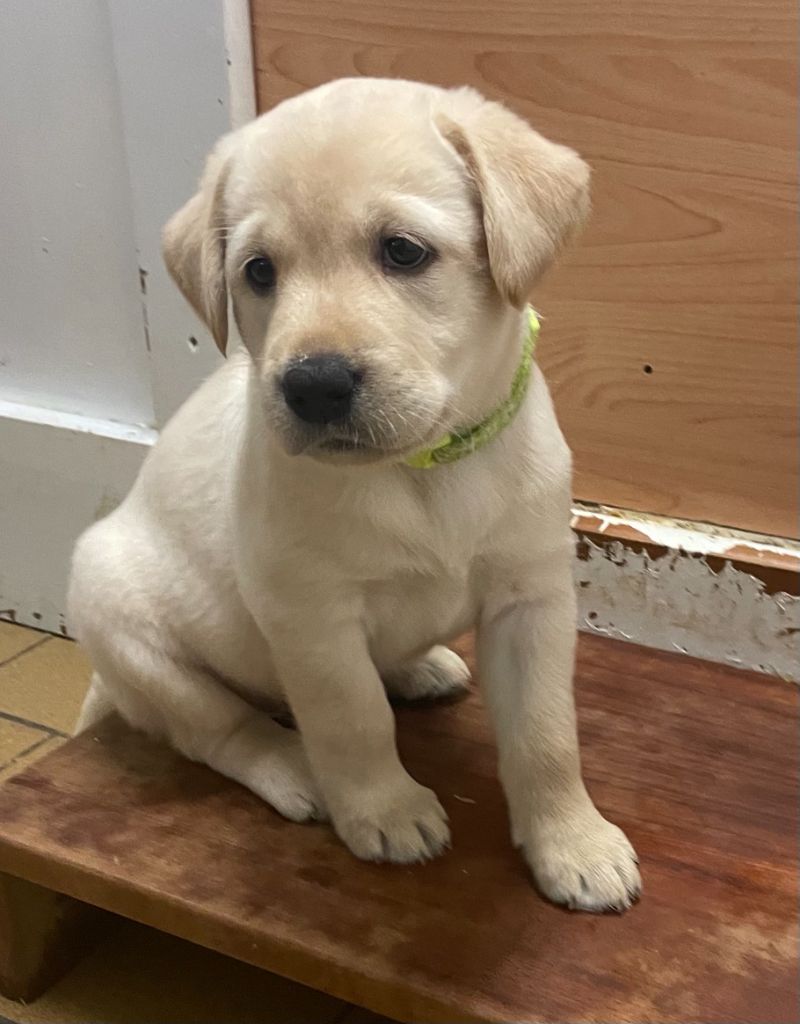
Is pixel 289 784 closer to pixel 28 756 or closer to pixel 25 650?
pixel 28 756

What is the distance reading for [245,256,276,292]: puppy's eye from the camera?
117 cm

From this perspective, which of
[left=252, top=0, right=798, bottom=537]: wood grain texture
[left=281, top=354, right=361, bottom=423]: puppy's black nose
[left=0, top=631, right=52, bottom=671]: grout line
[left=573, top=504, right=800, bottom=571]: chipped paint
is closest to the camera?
[left=281, top=354, right=361, bottom=423]: puppy's black nose

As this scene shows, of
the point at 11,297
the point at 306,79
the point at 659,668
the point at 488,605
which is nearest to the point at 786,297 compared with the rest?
the point at 659,668

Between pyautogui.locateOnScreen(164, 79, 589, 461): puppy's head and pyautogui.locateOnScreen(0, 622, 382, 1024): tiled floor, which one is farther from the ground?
pyautogui.locateOnScreen(164, 79, 589, 461): puppy's head

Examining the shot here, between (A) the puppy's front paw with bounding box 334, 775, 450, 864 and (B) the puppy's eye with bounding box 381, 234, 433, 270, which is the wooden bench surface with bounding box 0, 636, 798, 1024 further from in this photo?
(B) the puppy's eye with bounding box 381, 234, 433, 270

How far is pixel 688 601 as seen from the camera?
192 cm

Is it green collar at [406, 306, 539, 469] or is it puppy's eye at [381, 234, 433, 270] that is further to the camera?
green collar at [406, 306, 539, 469]

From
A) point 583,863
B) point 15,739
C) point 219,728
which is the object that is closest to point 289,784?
point 219,728

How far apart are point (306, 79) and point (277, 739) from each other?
1.11 m

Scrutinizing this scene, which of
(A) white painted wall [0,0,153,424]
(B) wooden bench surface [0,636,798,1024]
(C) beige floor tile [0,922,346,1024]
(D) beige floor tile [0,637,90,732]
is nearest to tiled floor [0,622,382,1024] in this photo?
(C) beige floor tile [0,922,346,1024]

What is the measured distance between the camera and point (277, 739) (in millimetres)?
1562

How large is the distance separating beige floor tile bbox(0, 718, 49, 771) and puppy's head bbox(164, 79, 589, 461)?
126cm

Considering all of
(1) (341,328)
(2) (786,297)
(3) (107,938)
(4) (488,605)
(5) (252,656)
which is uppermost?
(1) (341,328)

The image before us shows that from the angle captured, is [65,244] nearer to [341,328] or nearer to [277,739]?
[277,739]
